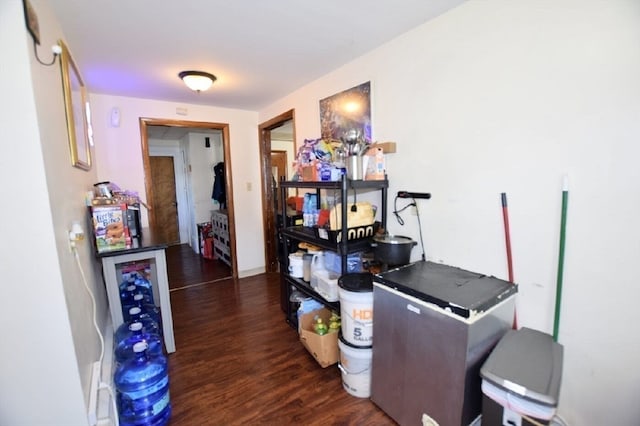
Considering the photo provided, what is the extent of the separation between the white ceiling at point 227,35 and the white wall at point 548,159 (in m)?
0.35

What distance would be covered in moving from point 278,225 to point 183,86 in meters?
1.61

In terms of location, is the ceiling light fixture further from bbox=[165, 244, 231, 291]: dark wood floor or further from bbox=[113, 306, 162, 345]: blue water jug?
bbox=[165, 244, 231, 291]: dark wood floor

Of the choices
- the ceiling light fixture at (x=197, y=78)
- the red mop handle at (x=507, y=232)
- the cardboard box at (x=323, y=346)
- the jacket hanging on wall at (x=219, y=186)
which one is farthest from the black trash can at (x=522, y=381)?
the jacket hanging on wall at (x=219, y=186)

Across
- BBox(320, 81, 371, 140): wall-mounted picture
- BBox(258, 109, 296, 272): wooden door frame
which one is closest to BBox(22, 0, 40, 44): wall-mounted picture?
BBox(320, 81, 371, 140): wall-mounted picture

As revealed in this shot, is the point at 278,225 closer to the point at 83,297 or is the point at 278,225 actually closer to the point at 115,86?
the point at 83,297

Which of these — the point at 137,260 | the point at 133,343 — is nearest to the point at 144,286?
the point at 137,260

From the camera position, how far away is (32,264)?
1.02 meters

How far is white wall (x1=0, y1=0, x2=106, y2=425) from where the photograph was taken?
97 cm

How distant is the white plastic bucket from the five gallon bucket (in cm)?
4

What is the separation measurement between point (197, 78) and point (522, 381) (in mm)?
2765

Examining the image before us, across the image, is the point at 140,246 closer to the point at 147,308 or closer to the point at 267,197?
the point at 147,308

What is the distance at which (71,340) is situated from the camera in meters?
1.11

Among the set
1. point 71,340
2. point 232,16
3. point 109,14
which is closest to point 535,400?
point 71,340

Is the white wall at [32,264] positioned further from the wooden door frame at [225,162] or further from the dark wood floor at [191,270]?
the dark wood floor at [191,270]
